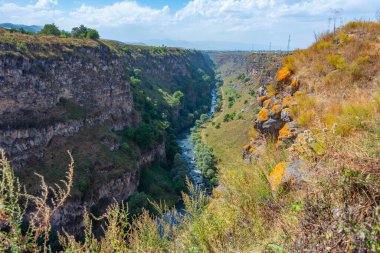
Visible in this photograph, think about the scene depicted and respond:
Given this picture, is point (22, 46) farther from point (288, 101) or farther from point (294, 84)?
point (288, 101)

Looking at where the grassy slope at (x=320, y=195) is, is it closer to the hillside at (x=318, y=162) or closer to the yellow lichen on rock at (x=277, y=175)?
the hillside at (x=318, y=162)

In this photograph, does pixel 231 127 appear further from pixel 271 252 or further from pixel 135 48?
pixel 271 252

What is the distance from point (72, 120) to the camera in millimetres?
45594

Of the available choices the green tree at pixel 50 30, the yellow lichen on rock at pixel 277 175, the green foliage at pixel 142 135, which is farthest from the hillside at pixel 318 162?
the green tree at pixel 50 30

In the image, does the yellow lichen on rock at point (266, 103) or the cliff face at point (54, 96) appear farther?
the cliff face at point (54, 96)

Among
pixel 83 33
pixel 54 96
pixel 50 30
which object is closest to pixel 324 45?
pixel 54 96

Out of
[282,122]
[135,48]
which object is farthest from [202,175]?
[135,48]

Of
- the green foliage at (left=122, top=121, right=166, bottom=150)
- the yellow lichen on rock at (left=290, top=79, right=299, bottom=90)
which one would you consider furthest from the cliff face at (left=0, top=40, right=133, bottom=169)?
the yellow lichen on rock at (left=290, top=79, right=299, bottom=90)

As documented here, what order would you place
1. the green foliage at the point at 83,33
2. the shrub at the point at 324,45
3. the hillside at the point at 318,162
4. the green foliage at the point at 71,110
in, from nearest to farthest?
the hillside at the point at 318,162 → the shrub at the point at 324,45 → the green foliage at the point at 71,110 → the green foliage at the point at 83,33

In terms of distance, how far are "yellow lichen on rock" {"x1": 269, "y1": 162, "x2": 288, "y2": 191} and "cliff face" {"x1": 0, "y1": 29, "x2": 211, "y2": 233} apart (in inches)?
1295

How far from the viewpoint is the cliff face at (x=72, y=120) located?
37.3m

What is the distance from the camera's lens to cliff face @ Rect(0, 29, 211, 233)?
3728cm

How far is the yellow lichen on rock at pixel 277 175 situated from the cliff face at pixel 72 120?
3288 centimetres

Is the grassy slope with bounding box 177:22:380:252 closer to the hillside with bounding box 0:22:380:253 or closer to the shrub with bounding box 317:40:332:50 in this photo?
the hillside with bounding box 0:22:380:253
